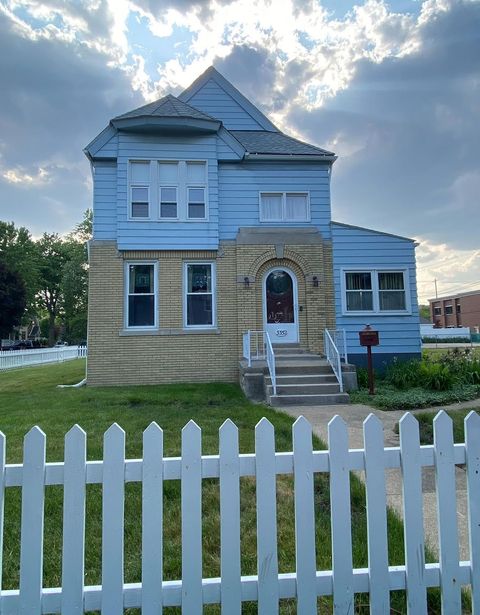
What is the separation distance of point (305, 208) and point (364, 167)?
4.89 metres

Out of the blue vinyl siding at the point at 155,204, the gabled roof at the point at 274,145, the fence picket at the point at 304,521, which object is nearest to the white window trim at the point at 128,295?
the blue vinyl siding at the point at 155,204

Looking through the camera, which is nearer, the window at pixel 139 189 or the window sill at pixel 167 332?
the window sill at pixel 167 332

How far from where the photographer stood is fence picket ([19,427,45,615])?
5.70 feet

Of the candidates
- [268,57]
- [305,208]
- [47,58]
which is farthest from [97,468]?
[268,57]

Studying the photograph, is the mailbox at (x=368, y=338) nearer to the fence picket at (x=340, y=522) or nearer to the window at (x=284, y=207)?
the window at (x=284, y=207)

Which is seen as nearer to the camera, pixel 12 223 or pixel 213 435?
pixel 213 435

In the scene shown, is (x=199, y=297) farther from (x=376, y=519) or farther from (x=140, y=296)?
(x=376, y=519)

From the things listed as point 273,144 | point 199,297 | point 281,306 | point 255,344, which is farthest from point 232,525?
point 273,144

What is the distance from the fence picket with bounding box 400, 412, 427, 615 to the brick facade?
8.81 m

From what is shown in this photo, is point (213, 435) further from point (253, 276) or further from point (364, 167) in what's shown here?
point (364, 167)

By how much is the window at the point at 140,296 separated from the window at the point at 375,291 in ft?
18.7

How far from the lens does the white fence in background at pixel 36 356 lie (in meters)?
18.2

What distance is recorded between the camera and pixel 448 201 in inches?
645

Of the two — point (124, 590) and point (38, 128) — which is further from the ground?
point (38, 128)
